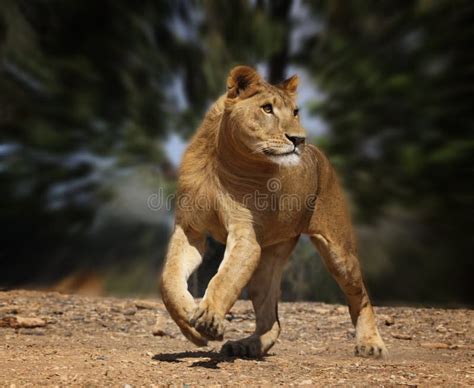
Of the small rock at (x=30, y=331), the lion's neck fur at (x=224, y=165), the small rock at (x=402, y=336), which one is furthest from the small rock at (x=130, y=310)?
the lion's neck fur at (x=224, y=165)

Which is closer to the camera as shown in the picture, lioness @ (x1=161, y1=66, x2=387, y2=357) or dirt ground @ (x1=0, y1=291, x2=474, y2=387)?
dirt ground @ (x1=0, y1=291, x2=474, y2=387)

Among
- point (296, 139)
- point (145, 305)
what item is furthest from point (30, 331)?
point (296, 139)

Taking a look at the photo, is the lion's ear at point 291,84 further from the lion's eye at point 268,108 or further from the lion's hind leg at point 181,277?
the lion's hind leg at point 181,277

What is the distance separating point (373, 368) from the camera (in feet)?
13.6

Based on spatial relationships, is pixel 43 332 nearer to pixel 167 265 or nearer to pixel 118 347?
pixel 118 347

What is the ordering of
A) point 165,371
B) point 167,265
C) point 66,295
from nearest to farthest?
point 165,371 → point 167,265 → point 66,295

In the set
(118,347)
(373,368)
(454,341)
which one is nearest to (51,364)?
(118,347)

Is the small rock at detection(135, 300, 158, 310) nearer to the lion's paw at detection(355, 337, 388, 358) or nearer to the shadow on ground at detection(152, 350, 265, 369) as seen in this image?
the shadow on ground at detection(152, 350, 265, 369)

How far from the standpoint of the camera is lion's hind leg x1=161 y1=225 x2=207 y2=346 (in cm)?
374

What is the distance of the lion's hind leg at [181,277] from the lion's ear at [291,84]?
103 cm

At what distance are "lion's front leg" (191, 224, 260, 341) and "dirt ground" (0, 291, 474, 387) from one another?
9.5 inches

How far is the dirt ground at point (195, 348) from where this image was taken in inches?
139

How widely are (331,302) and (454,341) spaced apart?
6.18 feet

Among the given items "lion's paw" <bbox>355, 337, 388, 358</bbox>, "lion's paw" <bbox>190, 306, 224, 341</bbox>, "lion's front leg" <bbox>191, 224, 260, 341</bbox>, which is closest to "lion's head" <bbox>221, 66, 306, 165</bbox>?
"lion's front leg" <bbox>191, 224, 260, 341</bbox>
